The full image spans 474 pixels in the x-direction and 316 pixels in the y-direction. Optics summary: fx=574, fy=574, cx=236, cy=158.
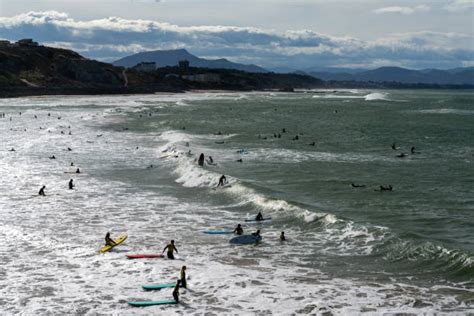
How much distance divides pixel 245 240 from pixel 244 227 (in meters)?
2.45

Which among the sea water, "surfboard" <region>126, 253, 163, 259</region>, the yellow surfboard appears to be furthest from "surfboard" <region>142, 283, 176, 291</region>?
the yellow surfboard

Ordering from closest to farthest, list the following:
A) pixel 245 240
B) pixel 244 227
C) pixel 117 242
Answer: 1. pixel 117 242
2. pixel 245 240
3. pixel 244 227

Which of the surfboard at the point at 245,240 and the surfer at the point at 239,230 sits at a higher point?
the surfer at the point at 239,230

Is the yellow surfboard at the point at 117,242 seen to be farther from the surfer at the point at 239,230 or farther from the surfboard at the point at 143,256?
the surfer at the point at 239,230

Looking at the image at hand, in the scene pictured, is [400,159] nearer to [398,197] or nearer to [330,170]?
[330,170]

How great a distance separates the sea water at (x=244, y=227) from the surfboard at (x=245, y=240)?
0.29 metres

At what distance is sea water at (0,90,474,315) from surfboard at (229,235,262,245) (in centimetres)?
29

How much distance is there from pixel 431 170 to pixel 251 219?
19.6 metres

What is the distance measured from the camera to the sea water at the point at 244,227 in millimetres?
18344

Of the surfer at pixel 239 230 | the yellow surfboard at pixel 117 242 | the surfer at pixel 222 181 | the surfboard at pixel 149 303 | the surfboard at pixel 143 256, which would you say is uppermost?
the surfer at pixel 222 181

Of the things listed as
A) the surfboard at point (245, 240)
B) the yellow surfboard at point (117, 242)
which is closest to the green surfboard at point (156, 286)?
the yellow surfboard at point (117, 242)

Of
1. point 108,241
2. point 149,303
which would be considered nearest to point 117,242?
point 108,241

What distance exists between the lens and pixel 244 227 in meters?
26.6

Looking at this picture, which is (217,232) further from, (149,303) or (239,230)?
(149,303)
